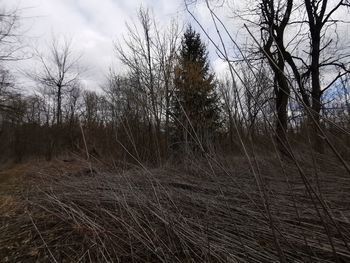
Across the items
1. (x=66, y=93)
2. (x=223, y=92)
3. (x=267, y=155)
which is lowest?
(x=267, y=155)

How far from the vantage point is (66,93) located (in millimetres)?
28484

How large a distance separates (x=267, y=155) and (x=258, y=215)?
1506 millimetres

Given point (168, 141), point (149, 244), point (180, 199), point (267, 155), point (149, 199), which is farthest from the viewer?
point (168, 141)

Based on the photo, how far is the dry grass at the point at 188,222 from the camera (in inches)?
76.4

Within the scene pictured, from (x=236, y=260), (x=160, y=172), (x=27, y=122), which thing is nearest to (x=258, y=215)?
(x=236, y=260)

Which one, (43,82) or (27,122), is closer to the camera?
(27,122)

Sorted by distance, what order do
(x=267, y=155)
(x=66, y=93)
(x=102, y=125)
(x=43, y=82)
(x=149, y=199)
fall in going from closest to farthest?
1. (x=149, y=199)
2. (x=267, y=155)
3. (x=102, y=125)
4. (x=43, y=82)
5. (x=66, y=93)

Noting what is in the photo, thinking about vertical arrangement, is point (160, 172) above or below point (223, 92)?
below

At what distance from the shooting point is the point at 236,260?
6.41 feet

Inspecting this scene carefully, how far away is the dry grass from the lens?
1.94 m

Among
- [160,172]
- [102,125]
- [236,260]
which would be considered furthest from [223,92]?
[102,125]

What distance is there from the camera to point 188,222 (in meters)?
2.61

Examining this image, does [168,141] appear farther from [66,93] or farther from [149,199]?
[66,93]

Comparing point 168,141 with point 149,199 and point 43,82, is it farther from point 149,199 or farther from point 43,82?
point 43,82
